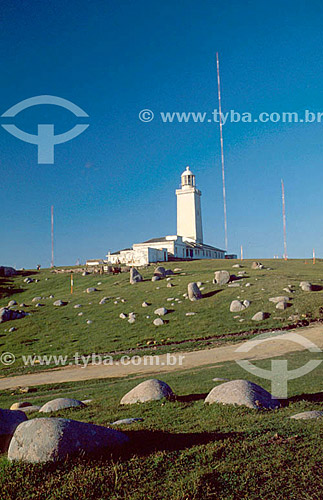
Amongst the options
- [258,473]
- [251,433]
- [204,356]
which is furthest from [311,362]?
[258,473]

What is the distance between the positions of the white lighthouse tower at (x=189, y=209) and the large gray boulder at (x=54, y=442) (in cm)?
9777

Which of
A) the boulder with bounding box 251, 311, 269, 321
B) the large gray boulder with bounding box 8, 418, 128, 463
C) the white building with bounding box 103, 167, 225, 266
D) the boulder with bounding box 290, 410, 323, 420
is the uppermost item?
the white building with bounding box 103, 167, 225, 266

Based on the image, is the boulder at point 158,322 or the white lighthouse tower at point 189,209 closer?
the boulder at point 158,322

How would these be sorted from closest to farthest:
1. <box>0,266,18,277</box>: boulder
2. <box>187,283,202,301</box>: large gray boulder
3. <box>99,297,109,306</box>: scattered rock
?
<box>187,283,202,301</box>: large gray boulder < <box>99,297,109,306</box>: scattered rock < <box>0,266,18,277</box>: boulder

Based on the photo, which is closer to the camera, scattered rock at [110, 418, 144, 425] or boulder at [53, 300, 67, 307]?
scattered rock at [110, 418, 144, 425]

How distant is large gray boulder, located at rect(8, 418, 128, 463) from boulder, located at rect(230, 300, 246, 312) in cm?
3090

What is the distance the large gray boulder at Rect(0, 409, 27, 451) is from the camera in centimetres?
988

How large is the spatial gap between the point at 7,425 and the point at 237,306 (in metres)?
30.4

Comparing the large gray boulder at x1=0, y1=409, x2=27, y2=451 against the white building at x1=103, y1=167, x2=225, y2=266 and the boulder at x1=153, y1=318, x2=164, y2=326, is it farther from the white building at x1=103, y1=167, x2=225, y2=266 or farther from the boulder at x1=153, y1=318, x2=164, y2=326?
the white building at x1=103, y1=167, x2=225, y2=266

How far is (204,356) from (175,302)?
15.6 m

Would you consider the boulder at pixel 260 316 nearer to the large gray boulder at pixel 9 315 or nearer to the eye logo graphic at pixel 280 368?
the eye logo graphic at pixel 280 368

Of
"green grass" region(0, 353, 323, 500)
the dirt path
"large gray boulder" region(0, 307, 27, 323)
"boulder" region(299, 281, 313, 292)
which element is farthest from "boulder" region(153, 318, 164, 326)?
"green grass" region(0, 353, 323, 500)

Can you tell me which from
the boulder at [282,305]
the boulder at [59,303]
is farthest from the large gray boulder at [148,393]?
the boulder at [59,303]

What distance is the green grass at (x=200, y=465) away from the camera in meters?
6.69
